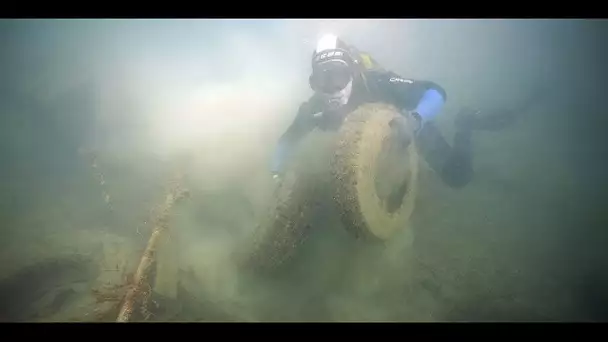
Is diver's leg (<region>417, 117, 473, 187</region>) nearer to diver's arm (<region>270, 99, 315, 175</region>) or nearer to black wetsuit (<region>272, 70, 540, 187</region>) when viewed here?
black wetsuit (<region>272, 70, 540, 187</region>)

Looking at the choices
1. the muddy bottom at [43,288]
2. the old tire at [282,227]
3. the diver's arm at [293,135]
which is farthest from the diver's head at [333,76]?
the muddy bottom at [43,288]

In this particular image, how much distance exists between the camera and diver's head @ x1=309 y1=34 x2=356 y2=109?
11.0 feet

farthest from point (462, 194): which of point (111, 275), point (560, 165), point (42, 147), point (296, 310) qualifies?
point (42, 147)

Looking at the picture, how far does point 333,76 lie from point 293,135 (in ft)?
1.63

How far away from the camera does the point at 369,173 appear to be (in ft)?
10.6

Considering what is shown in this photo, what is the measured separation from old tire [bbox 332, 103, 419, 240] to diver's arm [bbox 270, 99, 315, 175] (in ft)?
0.80

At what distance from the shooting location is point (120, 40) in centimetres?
343

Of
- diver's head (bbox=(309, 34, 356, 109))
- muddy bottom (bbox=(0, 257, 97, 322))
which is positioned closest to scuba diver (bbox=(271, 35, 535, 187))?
diver's head (bbox=(309, 34, 356, 109))

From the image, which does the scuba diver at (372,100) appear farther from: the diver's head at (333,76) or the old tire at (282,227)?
the old tire at (282,227)

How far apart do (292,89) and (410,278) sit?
58.9 inches

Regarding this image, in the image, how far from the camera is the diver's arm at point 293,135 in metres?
3.28

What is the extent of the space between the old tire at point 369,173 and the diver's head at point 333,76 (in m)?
0.15

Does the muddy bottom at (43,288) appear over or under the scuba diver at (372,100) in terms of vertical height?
under
